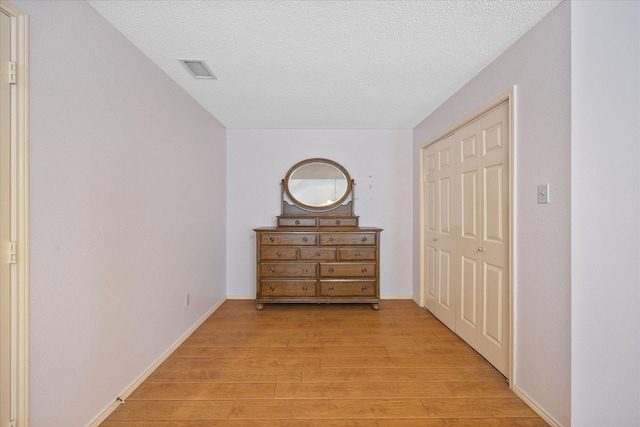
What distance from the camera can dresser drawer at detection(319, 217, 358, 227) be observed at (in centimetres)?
365

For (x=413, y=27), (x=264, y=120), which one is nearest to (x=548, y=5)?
(x=413, y=27)

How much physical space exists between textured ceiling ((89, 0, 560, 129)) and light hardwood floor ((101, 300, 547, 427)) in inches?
87.7

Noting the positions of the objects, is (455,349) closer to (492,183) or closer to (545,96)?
(492,183)

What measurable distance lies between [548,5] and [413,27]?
0.67 m

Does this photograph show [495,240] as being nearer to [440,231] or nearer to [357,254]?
[440,231]

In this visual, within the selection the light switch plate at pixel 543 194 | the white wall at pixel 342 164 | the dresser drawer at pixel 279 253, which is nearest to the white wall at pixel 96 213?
the dresser drawer at pixel 279 253

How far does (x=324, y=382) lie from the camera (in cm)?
197

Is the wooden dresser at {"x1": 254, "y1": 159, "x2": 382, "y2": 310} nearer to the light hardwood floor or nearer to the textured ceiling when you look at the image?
the light hardwood floor

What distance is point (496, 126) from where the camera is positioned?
2062mm

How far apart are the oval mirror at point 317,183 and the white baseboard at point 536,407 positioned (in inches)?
97.6

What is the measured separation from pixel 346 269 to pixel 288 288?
0.70 metres

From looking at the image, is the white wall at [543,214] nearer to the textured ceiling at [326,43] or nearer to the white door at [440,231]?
the textured ceiling at [326,43]

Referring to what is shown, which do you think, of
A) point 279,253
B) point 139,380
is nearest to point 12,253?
point 139,380

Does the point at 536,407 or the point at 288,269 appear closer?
the point at 536,407
